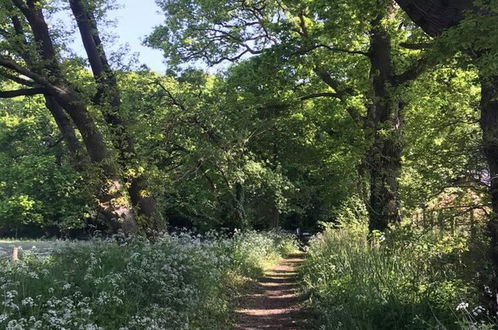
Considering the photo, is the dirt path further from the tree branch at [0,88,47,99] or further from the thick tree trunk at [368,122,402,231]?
the tree branch at [0,88,47,99]

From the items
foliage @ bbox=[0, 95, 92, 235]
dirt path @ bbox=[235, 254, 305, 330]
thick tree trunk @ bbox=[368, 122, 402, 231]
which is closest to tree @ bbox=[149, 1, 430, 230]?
thick tree trunk @ bbox=[368, 122, 402, 231]

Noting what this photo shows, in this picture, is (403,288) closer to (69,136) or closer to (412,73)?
(412,73)

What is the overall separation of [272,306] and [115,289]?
5372 millimetres

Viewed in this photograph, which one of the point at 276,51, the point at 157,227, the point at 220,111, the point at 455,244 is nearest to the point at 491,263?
the point at 455,244

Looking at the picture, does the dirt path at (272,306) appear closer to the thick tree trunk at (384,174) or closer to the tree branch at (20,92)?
the thick tree trunk at (384,174)

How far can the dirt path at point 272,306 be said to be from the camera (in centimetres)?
990

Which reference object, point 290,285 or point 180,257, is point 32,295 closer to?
point 180,257

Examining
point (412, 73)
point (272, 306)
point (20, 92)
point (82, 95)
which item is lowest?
point (272, 306)

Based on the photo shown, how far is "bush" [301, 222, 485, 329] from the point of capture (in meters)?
6.32

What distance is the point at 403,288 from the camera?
7.42 meters

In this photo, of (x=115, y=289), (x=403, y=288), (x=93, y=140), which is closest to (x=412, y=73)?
(x=403, y=288)

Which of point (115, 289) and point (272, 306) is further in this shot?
point (272, 306)

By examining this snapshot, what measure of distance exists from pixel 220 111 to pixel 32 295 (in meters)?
11.3

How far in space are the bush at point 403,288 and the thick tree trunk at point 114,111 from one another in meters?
6.19
